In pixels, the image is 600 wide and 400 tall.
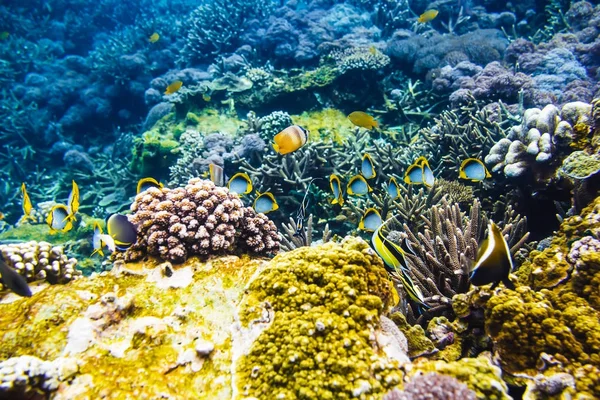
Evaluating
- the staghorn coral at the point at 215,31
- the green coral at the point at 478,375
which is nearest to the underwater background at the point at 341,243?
the green coral at the point at 478,375

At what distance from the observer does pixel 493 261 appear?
5.57 feet

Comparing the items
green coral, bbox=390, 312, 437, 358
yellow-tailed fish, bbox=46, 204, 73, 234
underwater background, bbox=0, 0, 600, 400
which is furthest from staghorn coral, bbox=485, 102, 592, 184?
yellow-tailed fish, bbox=46, 204, 73, 234

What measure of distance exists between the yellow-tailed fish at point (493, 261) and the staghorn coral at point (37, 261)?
3491 mm

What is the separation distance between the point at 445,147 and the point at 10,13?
22491 millimetres

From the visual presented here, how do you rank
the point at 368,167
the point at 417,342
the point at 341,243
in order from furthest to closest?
the point at 368,167 → the point at 341,243 → the point at 417,342

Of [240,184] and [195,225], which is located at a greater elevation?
[240,184]

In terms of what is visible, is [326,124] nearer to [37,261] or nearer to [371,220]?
[371,220]

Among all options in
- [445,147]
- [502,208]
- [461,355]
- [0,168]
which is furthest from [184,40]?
[461,355]

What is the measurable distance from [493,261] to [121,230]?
281cm

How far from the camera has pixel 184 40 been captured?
15.0m

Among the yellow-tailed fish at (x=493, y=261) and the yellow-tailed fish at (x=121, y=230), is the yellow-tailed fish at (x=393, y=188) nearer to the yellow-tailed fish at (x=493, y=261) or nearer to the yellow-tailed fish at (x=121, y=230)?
the yellow-tailed fish at (x=493, y=261)

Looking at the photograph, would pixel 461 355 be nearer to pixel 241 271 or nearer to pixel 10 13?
pixel 241 271

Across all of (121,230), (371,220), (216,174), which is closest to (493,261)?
(371,220)

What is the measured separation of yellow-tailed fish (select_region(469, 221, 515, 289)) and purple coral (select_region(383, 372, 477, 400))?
57 cm
